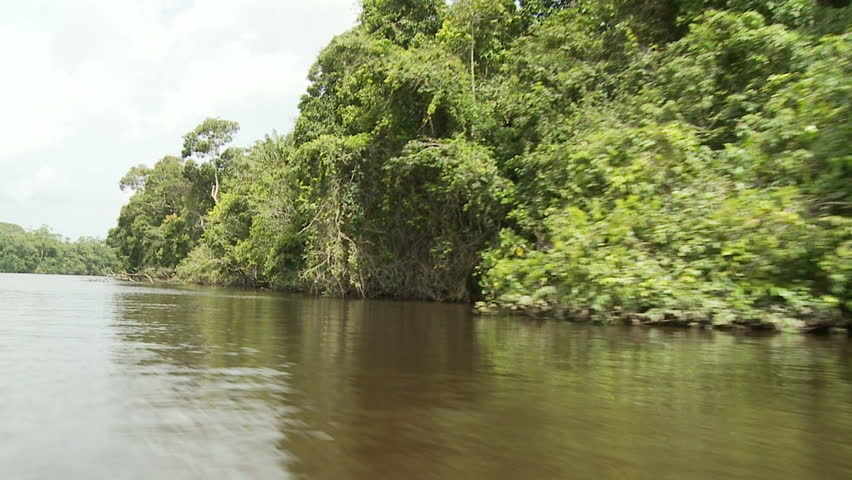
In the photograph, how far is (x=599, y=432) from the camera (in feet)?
7.04

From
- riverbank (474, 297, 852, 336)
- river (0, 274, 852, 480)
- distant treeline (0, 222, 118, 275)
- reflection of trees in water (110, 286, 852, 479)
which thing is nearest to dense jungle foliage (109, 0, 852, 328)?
riverbank (474, 297, 852, 336)

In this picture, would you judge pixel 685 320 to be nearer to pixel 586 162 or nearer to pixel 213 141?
pixel 586 162

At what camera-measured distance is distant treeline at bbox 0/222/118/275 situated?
71188mm

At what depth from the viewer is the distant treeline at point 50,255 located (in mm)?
71188

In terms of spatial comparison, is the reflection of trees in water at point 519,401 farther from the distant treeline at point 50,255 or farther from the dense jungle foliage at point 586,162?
the distant treeline at point 50,255

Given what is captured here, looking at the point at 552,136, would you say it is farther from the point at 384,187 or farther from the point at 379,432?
the point at 379,432

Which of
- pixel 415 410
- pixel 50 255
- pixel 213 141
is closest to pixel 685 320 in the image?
pixel 415 410

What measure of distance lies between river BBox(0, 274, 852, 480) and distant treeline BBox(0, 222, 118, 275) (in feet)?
250

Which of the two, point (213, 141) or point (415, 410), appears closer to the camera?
point (415, 410)

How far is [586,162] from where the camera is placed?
29.9 feet

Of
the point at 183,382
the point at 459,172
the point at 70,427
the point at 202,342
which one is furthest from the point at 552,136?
the point at 70,427

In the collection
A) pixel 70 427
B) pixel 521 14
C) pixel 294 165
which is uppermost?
pixel 521 14

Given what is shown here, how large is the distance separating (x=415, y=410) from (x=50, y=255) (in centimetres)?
9038

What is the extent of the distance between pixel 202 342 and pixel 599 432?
3819 millimetres
